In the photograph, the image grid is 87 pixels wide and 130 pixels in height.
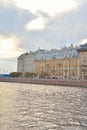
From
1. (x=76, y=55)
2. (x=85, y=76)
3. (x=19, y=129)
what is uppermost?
(x=76, y=55)

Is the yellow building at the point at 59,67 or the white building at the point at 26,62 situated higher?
the white building at the point at 26,62

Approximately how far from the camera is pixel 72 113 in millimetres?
23547

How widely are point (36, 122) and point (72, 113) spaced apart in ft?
15.6

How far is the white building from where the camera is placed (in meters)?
150

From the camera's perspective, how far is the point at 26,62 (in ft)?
510

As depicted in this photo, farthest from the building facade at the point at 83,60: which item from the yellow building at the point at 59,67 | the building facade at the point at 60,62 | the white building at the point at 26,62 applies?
the white building at the point at 26,62

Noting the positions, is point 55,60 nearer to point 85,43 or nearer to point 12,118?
point 85,43

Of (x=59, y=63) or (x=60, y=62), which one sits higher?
(x=60, y=62)

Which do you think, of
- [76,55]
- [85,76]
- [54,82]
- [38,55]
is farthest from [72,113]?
[38,55]

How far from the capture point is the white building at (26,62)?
150 metres

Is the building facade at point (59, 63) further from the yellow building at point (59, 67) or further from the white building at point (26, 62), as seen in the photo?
the white building at point (26, 62)

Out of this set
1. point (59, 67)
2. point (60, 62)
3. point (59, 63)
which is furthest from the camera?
point (59, 63)

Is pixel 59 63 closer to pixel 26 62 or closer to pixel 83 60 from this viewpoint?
pixel 83 60

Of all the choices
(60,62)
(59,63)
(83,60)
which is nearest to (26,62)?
(59,63)
